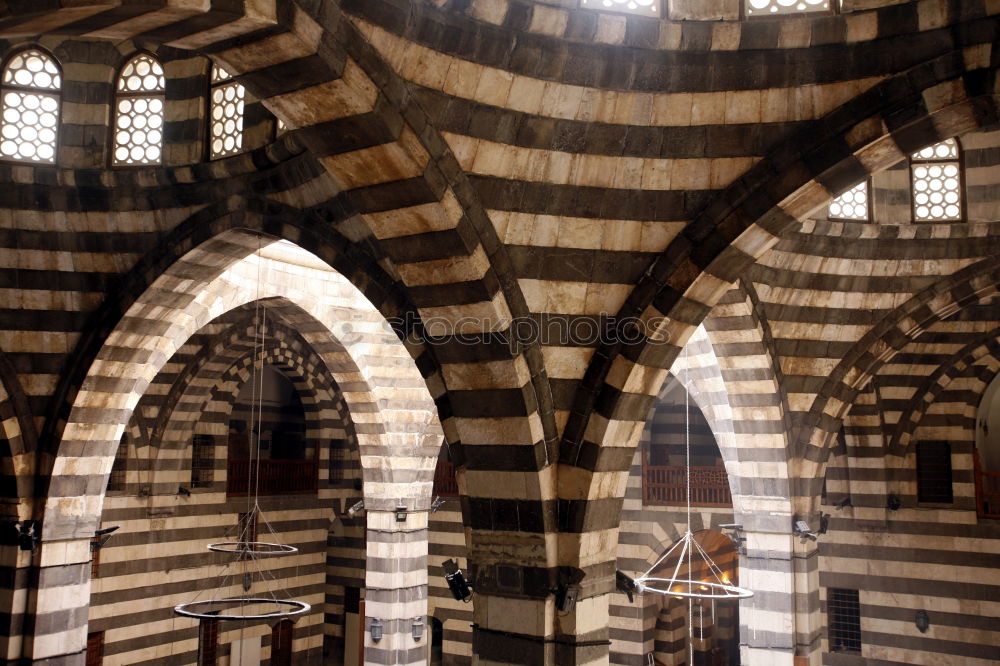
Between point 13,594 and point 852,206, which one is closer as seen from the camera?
point 13,594

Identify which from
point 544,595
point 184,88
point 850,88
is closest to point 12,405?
point 184,88

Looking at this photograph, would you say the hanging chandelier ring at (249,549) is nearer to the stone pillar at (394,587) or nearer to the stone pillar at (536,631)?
the stone pillar at (394,587)

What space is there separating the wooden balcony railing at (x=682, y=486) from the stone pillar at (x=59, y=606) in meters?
9.25

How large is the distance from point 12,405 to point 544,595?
633cm

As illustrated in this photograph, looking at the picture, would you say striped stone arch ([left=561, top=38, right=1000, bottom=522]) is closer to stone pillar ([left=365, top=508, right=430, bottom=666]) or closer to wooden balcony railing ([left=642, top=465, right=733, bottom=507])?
stone pillar ([left=365, top=508, right=430, bottom=666])

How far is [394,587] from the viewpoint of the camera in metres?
13.2

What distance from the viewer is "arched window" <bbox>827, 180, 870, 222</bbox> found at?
10477 mm

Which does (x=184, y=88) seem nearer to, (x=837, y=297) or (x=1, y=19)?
(x=1, y=19)

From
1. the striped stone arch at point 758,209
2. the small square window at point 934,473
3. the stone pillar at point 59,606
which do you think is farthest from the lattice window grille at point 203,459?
the small square window at point 934,473

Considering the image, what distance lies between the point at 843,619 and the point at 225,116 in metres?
12.0

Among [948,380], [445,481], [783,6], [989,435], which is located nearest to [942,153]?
[948,380]

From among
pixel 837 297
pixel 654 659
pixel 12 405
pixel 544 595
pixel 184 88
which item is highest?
pixel 184 88

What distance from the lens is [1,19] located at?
14.4 feet

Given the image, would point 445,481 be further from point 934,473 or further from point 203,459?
point 934,473
